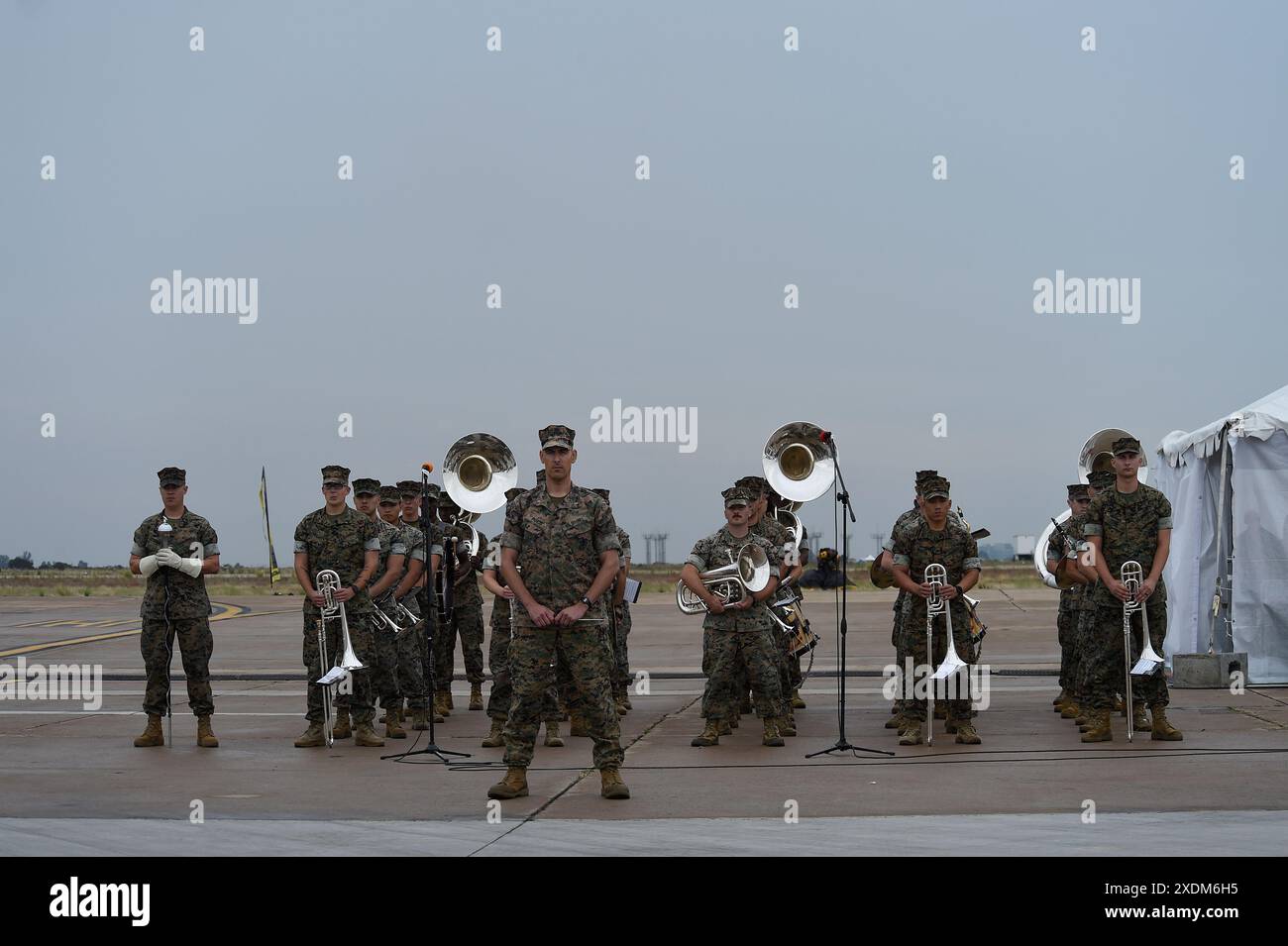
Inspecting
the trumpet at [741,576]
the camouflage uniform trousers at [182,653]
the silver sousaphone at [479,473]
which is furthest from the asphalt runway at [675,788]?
the silver sousaphone at [479,473]

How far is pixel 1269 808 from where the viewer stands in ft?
27.0

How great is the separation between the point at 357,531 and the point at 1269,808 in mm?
7810

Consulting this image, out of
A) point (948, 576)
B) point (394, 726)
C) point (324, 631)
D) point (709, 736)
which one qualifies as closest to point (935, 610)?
point (948, 576)

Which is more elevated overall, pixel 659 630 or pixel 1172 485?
pixel 1172 485

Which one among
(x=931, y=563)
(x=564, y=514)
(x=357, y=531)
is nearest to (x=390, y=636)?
(x=357, y=531)

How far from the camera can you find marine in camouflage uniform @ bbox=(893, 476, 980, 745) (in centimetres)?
1202

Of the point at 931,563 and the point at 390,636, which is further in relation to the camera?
the point at 390,636

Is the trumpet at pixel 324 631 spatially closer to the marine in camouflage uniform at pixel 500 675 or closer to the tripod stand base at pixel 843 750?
the marine in camouflage uniform at pixel 500 675

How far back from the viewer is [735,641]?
12.4 meters

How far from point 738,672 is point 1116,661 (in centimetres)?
332

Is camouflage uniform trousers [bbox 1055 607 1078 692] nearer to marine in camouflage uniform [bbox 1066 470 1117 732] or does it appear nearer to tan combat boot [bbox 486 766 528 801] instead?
marine in camouflage uniform [bbox 1066 470 1117 732]
